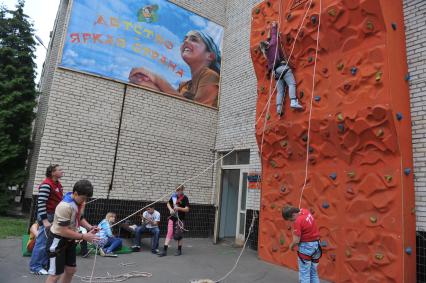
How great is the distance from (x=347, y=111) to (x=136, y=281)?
490cm

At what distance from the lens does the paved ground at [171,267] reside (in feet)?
19.7

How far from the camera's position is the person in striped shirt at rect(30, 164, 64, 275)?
17.6 feet

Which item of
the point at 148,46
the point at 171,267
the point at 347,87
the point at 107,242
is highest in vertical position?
the point at 148,46

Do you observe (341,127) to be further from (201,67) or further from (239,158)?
(201,67)

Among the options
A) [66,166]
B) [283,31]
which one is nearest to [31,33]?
[66,166]

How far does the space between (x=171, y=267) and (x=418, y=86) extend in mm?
5910

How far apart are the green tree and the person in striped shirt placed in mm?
7698

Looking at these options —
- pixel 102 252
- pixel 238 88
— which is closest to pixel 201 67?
pixel 238 88

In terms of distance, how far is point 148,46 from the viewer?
10422 millimetres

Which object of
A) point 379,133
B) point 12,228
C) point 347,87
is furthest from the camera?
point 12,228

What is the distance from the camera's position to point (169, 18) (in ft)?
35.9

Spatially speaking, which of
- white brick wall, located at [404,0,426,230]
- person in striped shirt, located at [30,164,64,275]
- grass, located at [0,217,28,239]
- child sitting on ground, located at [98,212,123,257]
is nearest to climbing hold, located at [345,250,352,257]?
white brick wall, located at [404,0,426,230]

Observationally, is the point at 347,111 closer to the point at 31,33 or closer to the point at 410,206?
the point at 410,206

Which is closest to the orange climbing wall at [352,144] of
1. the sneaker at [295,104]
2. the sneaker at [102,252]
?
the sneaker at [295,104]
